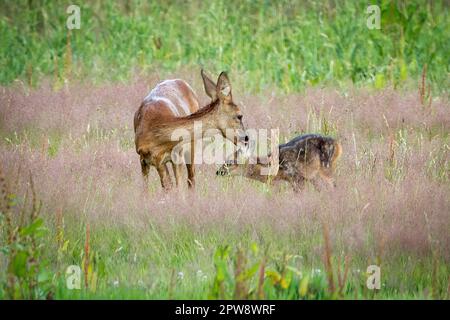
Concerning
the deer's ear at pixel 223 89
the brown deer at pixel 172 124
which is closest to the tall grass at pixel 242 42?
the brown deer at pixel 172 124

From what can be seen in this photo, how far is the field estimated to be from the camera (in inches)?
271

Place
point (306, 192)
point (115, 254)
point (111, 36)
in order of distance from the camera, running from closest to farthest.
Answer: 1. point (115, 254)
2. point (306, 192)
3. point (111, 36)

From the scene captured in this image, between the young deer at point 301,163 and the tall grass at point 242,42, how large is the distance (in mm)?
3437

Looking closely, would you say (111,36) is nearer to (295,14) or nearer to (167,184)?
(295,14)

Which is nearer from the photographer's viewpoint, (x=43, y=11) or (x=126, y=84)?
(x=126, y=84)

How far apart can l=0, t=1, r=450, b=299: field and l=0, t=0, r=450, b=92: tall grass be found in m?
0.03

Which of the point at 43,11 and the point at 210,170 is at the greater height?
the point at 43,11

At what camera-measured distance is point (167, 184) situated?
920cm

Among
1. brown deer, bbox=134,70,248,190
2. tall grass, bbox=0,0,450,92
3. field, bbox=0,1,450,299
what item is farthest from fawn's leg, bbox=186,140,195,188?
tall grass, bbox=0,0,450,92

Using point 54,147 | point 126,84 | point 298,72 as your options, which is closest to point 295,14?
point 298,72

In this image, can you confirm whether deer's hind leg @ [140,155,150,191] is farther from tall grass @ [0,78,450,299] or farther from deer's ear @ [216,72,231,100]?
deer's ear @ [216,72,231,100]

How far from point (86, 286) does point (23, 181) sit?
106 inches

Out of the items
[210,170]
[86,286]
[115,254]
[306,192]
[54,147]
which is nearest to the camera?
[86,286]

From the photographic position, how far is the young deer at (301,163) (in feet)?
32.2
